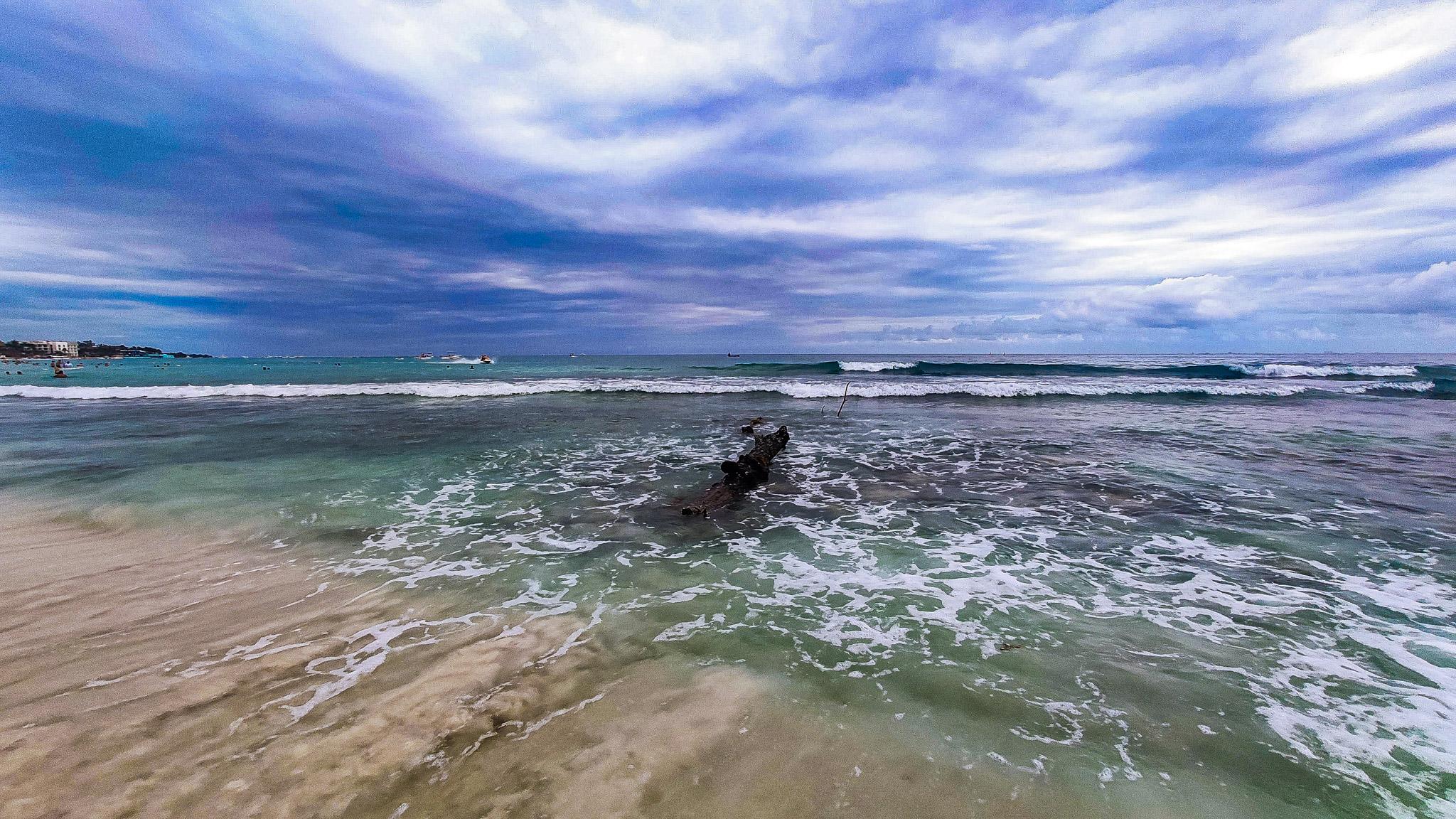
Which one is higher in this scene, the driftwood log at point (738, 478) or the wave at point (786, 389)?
the wave at point (786, 389)

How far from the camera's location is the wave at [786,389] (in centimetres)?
2727

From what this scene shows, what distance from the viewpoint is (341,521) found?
7473 millimetres

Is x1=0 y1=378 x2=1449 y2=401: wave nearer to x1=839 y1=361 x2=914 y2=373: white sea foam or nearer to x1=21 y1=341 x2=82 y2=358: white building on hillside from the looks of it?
x1=839 y1=361 x2=914 y2=373: white sea foam

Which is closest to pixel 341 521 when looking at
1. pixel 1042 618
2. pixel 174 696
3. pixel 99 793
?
pixel 174 696

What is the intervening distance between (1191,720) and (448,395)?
98.9ft

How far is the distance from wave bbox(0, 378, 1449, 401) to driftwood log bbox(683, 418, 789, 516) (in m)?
18.4

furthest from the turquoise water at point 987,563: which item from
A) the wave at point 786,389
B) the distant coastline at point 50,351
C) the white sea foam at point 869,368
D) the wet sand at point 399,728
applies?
the distant coastline at point 50,351

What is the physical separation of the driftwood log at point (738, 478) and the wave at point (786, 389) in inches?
722

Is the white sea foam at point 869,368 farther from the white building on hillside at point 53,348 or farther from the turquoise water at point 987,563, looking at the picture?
the white building on hillside at point 53,348

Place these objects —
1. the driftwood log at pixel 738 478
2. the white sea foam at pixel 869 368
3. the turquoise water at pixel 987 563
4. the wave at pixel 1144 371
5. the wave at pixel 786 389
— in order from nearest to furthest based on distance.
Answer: the turquoise water at pixel 987 563
the driftwood log at pixel 738 478
the wave at pixel 786 389
the wave at pixel 1144 371
the white sea foam at pixel 869 368

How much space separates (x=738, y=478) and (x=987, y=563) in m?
3.88

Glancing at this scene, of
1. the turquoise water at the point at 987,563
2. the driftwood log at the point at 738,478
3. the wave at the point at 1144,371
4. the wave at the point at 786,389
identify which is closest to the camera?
the turquoise water at the point at 987,563

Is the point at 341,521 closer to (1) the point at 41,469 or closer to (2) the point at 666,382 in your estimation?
(1) the point at 41,469

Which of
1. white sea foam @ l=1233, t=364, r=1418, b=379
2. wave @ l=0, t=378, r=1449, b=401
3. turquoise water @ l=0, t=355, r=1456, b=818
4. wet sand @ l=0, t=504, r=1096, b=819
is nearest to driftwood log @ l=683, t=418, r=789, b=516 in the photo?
turquoise water @ l=0, t=355, r=1456, b=818
